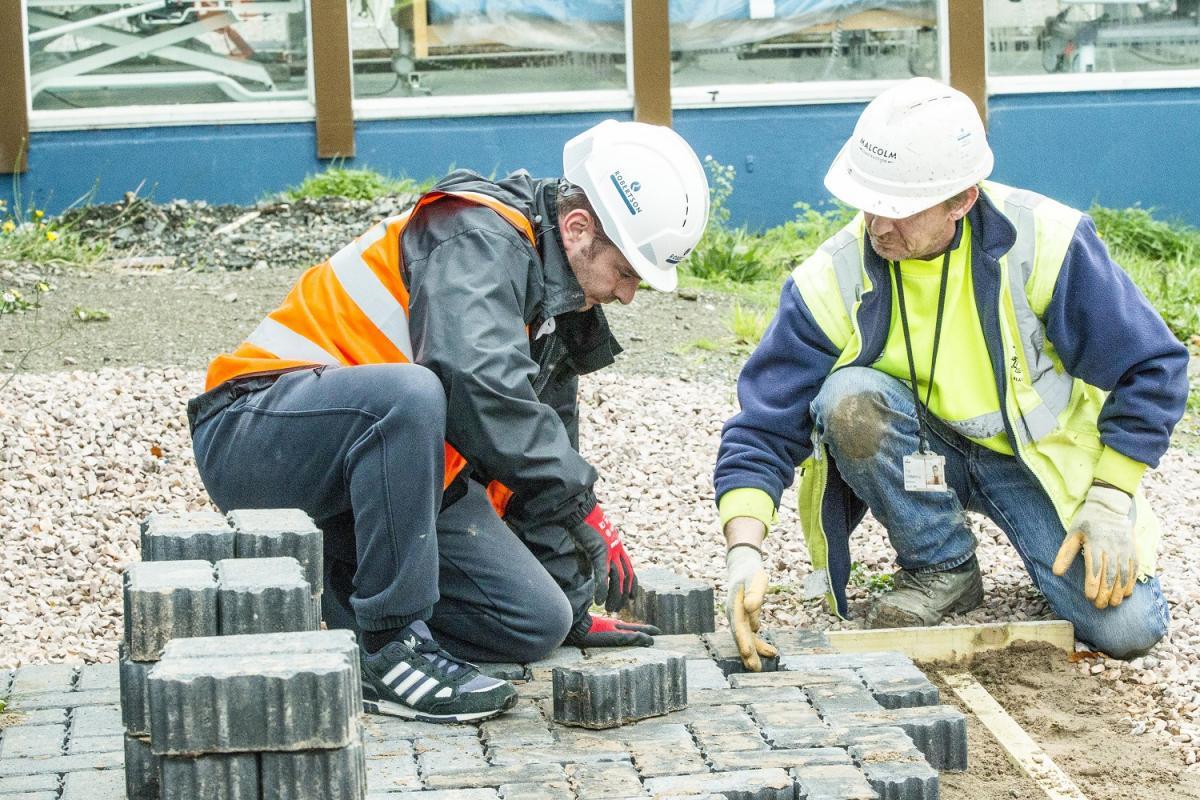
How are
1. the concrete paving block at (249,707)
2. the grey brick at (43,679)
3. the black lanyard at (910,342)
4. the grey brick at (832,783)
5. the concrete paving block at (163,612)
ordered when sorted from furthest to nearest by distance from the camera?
the black lanyard at (910,342)
the grey brick at (43,679)
the grey brick at (832,783)
the concrete paving block at (163,612)
the concrete paving block at (249,707)

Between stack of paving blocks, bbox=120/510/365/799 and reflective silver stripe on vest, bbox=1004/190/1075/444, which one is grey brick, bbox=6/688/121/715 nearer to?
stack of paving blocks, bbox=120/510/365/799

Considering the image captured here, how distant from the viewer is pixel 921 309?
409cm

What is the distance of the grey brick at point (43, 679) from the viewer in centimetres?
351

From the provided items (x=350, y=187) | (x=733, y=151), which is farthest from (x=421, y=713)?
(x=733, y=151)

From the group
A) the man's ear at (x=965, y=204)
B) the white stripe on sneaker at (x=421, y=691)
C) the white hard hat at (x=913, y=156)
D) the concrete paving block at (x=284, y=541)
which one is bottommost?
the white stripe on sneaker at (x=421, y=691)

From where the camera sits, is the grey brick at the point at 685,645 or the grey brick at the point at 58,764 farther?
the grey brick at the point at 685,645

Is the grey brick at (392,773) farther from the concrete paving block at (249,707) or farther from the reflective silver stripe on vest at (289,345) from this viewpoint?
the reflective silver stripe on vest at (289,345)

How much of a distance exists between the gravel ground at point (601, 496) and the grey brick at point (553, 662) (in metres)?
0.94

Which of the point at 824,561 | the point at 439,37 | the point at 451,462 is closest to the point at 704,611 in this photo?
the point at 824,561

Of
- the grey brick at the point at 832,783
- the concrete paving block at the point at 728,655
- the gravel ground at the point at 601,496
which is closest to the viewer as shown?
the grey brick at the point at 832,783

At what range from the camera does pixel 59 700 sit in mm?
3434

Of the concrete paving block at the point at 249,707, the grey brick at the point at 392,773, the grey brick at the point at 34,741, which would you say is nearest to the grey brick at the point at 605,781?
the grey brick at the point at 392,773

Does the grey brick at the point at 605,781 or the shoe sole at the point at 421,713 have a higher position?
the shoe sole at the point at 421,713

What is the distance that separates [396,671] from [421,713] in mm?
107
